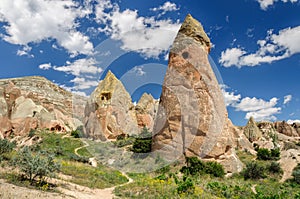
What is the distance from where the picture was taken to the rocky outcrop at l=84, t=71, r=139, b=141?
3331cm

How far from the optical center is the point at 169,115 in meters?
19.5

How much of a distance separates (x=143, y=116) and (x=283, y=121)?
44.7 metres

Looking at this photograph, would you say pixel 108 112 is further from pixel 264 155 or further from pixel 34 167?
pixel 34 167

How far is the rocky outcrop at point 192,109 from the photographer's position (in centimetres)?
1828

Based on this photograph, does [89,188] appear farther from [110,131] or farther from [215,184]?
[110,131]

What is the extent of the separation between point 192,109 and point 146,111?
28.0 meters

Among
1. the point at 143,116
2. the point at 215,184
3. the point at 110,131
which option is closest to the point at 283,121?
the point at 143,116

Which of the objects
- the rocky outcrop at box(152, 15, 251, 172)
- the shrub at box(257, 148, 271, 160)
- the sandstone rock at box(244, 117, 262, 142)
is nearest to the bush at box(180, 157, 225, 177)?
the rocky outcrop at box(152, 15, 251, 172)

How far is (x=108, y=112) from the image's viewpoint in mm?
33906

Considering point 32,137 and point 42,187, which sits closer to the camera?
point 42,187

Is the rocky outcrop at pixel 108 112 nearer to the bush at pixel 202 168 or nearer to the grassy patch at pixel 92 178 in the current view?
the bush at pixel 202 168

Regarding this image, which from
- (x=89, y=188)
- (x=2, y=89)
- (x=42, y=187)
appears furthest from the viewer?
(x=2, y=89)

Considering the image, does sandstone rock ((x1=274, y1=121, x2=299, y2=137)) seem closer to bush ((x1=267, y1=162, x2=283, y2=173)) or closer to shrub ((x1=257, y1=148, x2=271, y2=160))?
shrub ((x1=257, y1=148, x2=271, y2=160))

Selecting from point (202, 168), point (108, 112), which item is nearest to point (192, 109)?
point (202, 168)
